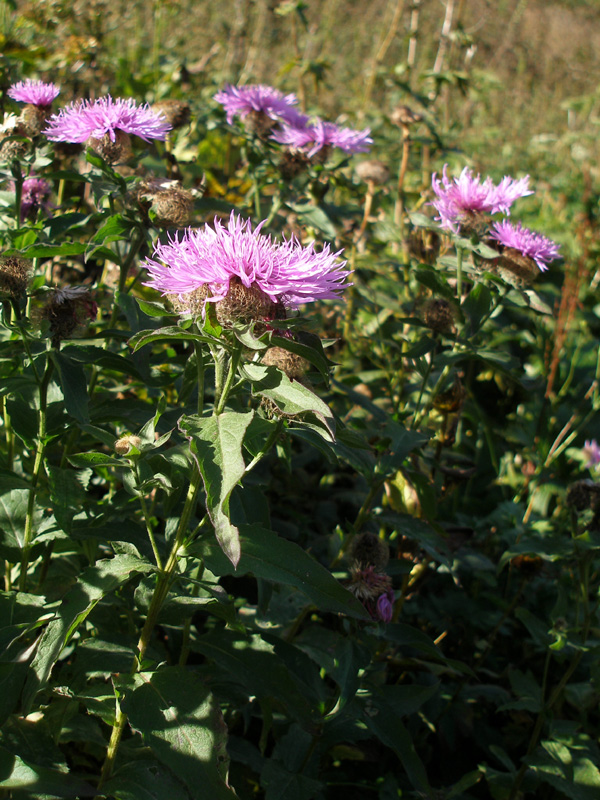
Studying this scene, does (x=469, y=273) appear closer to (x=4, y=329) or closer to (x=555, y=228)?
(x=4, y=329)

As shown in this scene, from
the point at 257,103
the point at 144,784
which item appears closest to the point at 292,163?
the point at 257,103

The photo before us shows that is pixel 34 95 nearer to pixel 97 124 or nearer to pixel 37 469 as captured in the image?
pixel 97 124

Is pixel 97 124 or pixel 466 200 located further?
pixel 466 200

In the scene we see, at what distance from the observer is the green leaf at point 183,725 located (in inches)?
47.5

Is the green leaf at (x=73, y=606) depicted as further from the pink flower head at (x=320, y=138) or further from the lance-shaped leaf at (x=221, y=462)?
the pink flower head at (x=320, y=138)

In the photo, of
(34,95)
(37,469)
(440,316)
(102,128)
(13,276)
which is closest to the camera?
(13,276)

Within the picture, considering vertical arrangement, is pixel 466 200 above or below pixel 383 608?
above

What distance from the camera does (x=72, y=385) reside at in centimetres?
147

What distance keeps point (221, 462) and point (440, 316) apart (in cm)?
112

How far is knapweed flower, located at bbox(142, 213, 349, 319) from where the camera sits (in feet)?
3.80

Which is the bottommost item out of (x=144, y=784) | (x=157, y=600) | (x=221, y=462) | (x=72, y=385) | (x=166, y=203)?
(x=144, y=784)

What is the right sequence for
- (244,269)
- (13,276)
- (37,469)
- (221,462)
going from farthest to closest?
(37,469)
(13,276)
(244,269)
(221,462)

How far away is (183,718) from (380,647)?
89cm

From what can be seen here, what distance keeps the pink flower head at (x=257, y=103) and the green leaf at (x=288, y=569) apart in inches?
70.7
